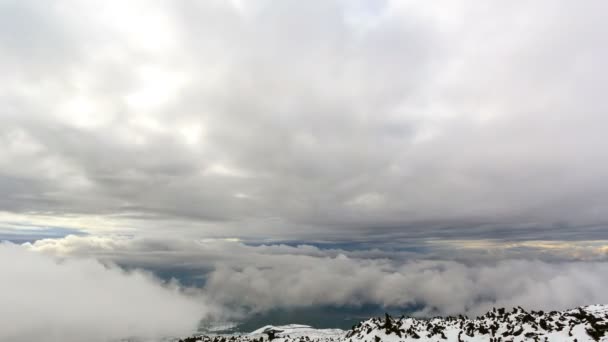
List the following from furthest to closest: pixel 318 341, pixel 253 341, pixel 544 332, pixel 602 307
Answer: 1. pixel 253 341
2. pixel 318 341
3. pixel 602 307
4. pixel 544 332

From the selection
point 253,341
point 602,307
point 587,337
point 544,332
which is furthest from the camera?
point 253,341

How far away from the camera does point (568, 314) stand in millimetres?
32062

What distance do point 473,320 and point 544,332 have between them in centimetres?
861

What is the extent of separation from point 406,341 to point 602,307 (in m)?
21.5

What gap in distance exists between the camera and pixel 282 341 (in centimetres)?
4791

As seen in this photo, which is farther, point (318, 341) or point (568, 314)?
point (318, 341)

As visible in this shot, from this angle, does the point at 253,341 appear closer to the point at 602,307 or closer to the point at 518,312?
the point at 518,312

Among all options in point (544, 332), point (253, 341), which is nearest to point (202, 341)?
point (253, 341)

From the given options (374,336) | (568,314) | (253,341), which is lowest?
(253,341)

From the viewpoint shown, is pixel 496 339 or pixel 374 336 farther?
pixel 374 336

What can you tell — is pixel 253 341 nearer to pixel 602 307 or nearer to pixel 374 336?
pixel 374 336

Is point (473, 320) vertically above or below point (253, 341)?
above

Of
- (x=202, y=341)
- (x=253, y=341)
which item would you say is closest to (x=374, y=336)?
(x=253, y=341)

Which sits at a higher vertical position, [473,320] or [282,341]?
[473,320]
